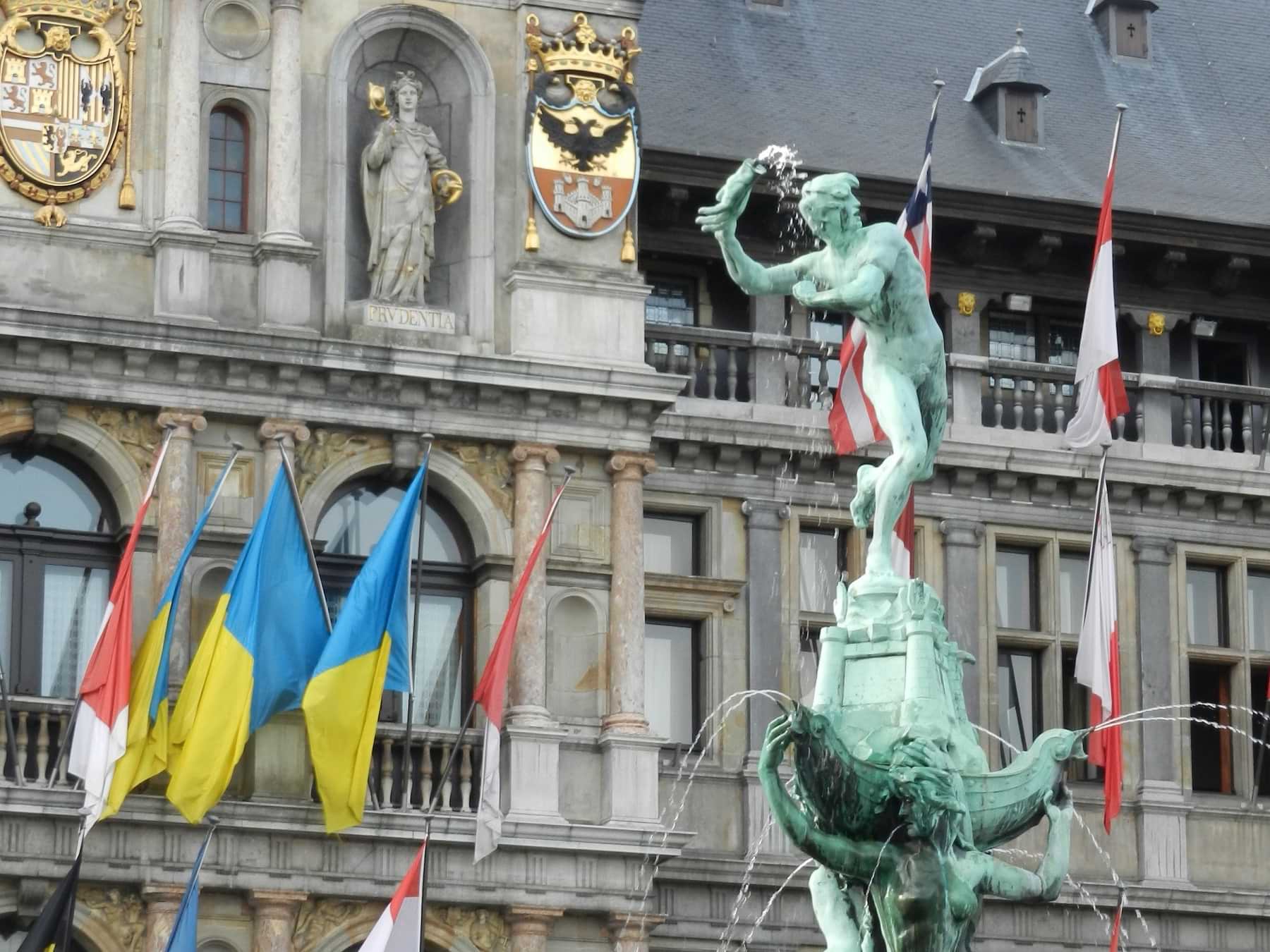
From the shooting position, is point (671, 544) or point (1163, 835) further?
point (1163, 835)

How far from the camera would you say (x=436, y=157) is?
139 feet

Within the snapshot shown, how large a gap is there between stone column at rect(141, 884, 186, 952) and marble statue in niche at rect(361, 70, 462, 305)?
22.4ft

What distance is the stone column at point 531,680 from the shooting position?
1613 inches

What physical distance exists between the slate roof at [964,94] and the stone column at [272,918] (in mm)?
9836

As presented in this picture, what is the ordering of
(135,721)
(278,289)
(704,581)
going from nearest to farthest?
1. (135,721)
2. (278,289)
3. (704,581)

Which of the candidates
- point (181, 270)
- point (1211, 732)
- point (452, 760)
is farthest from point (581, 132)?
point (1211, 732)

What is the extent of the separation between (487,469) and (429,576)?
1.30 m

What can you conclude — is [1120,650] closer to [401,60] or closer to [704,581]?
[704,581]

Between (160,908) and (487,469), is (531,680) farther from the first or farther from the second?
(160,908)

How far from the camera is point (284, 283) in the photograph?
41562mm

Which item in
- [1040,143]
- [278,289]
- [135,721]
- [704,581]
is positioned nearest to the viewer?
[135,721]

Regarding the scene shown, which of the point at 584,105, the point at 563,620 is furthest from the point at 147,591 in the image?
the point at 584,105

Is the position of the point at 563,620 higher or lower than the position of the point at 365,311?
lower

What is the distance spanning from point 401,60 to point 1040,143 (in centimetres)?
922
